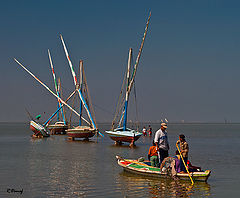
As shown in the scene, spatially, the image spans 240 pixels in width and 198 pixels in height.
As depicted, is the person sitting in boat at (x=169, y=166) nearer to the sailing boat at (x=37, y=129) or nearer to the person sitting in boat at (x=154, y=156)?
the person sitting in boat at (x=154, y=156)

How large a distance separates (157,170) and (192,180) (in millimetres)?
2005

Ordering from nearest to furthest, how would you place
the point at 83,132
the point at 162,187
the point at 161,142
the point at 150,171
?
the point at 162,187, the point at 161,142, the point at 150,171, the point at 83,132

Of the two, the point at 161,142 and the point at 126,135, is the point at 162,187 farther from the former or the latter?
the point at 126,135

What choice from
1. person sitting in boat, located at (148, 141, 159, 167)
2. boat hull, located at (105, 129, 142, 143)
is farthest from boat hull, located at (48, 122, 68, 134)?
person sitting in boat, located at (148, 141, 159, 167)

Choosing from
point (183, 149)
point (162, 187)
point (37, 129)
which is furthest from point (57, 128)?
point (162, 187)

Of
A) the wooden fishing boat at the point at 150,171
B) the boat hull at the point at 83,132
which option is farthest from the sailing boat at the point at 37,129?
the wooden fishing boat at the point at 150,171

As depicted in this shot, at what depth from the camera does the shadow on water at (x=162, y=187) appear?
1605 centimetres

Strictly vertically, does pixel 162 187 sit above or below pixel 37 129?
above

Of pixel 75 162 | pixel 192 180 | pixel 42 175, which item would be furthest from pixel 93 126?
pixel 192 180

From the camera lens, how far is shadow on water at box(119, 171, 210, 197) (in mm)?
16047

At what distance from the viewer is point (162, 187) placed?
17.3 meters

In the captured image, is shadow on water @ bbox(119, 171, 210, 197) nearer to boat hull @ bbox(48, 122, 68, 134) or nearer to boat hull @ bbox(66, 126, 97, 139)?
boat hull @ bbox(66, 126, 97, 139)

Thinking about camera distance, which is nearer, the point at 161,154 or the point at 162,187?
the point at 162,187

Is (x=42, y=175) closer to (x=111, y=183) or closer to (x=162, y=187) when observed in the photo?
(x=111, y=183)
